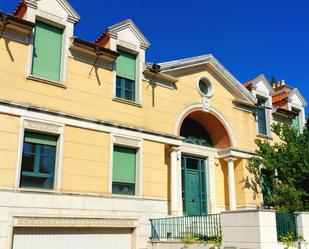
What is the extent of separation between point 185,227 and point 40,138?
5820 mm

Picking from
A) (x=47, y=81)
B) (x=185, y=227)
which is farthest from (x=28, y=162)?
(x=185, y=227)

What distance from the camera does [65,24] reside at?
14.2 m

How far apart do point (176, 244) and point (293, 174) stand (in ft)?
23.9

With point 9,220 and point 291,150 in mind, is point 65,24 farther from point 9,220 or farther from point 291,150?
point 291,150

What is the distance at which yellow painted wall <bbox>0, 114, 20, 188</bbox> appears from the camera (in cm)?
1170

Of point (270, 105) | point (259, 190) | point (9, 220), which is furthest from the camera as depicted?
point (270, 105)

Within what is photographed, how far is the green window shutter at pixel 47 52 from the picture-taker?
43.9ft

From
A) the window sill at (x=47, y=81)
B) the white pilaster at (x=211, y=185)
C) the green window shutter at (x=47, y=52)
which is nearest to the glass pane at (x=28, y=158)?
the window sill at (x=47, y=81)

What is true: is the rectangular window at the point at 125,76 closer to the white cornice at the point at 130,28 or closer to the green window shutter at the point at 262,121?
the white cornice at the point at 130,28

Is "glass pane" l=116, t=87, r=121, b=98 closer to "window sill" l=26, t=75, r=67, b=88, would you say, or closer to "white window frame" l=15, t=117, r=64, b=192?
"window sill" l=26, t=75, r=67, b=88

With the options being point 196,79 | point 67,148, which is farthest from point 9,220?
point 196,79

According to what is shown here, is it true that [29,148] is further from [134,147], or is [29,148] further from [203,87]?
[203,87]

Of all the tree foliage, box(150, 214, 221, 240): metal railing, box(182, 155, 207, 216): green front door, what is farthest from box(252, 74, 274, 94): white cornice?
box(150, 214, 221, 240): metal railing

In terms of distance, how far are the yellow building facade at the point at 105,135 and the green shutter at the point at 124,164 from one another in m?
0.04
